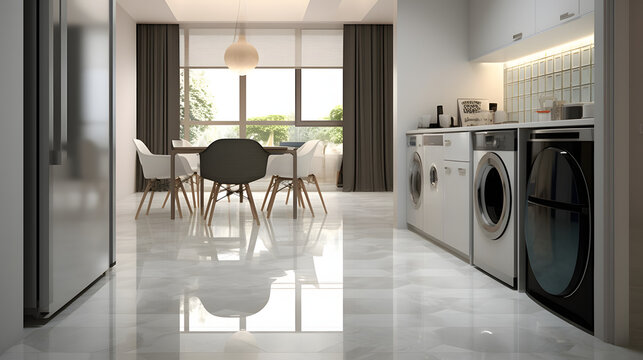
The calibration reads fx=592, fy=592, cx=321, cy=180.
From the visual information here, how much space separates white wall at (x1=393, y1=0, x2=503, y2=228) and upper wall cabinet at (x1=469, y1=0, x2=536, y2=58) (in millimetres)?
141

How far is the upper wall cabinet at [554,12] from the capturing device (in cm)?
350

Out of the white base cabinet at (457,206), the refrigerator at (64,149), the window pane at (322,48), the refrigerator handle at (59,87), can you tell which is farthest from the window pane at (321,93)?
the refrigerator handle at (59,87)

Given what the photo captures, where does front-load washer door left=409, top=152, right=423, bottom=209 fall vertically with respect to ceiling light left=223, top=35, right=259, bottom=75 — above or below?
below

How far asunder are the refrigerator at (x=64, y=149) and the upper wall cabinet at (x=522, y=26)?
2685mm

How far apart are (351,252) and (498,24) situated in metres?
2.07

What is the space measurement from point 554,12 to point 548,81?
37.8 inches

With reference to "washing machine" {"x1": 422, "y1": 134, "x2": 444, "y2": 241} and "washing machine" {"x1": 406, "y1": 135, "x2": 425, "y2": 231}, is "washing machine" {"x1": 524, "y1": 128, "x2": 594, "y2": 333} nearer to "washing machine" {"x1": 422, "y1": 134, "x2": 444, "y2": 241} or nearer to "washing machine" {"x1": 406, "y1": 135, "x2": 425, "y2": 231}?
"washing machine" {"x1": 422, "y1": 134, "x2": 444, "y2": 241}

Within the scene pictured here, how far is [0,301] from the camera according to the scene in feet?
6.79

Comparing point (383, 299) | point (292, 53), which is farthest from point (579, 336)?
point (292, 53)

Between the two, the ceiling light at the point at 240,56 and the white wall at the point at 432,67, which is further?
the ceiling light at the point at 240,56

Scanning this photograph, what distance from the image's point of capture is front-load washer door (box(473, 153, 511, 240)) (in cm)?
306

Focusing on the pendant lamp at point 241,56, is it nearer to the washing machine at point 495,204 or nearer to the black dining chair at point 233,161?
the black dining chair at point 233,161

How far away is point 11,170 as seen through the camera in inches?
84.8

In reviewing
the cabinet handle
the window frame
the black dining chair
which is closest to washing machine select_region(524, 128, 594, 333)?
the cabinet handle
